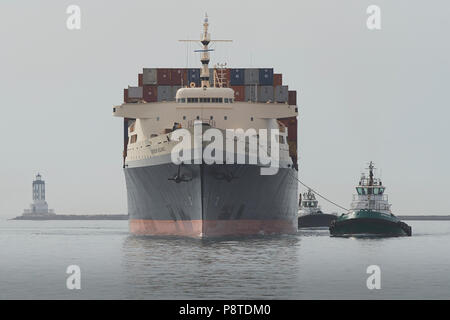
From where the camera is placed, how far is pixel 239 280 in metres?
44.8

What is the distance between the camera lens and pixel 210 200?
237 ft

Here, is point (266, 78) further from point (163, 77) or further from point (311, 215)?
point (311, 215)

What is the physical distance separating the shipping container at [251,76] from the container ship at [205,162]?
10 cm

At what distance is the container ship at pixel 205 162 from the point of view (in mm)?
73188

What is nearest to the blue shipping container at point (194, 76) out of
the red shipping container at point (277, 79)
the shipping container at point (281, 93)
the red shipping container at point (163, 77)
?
the red shipping container at point (163, 77)

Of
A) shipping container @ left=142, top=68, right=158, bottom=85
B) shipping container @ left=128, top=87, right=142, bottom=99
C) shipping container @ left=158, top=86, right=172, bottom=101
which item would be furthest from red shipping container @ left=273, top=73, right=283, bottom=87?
shipping container @ left=128, top=87, right=142, bottom=99

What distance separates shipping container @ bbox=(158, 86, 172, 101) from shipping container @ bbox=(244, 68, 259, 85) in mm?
7627

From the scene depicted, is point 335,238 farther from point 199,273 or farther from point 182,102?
point 199,273

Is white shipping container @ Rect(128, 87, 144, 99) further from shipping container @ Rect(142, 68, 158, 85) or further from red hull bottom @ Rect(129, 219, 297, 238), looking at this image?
red hull bottom @ Rect(129, 219, 297, 238)

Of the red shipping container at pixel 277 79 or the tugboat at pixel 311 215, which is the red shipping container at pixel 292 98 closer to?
the red shipping container at pixel 277 79

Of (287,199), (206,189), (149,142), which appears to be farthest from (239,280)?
(287,199)

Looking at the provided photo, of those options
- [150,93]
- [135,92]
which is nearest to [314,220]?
[150,93]

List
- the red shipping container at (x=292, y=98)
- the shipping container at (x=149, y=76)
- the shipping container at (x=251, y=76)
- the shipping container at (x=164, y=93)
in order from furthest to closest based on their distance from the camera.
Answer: the red shipping container at (x=292, y=98), the shipping container at (x=149, y=76), the shipping container at (x=251, y=76), the shipping container at (x=164, y=93)

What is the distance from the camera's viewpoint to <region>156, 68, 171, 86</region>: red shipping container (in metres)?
96.9
